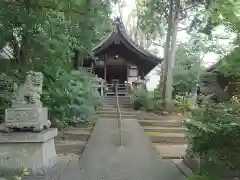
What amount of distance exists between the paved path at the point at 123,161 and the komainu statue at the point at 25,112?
1.20m

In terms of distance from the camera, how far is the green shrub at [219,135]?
4.46 meters

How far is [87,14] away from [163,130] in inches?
241

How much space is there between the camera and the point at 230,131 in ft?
14.7

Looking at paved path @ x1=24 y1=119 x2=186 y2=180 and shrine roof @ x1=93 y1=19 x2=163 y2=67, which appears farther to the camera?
shrine roof @ x1=93 y1=19 x2=163 y2=67

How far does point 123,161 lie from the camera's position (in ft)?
23.1

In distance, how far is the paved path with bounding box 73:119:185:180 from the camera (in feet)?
19.1

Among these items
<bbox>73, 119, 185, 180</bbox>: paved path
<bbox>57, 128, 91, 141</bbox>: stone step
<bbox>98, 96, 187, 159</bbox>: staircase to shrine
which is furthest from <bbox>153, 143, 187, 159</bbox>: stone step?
<bbox>57, 128, 91, 141</bbox>: stone step

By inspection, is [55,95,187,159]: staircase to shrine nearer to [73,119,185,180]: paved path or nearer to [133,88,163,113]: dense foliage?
[73,119,185,180]: paved path

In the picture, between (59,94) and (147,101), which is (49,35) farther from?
(147,101)

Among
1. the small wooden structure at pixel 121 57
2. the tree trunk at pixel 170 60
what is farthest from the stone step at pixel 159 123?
the small wooden structure at pixel 121 57

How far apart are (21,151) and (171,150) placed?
4.53 metres

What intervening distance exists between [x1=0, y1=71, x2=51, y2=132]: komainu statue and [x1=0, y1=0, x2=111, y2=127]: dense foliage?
2.04m

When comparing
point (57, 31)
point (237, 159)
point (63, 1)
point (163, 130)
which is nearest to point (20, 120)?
point (63, 1)

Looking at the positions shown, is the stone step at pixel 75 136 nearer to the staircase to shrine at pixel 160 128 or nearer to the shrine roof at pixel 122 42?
the staircase to shrine at pixel 160 128
